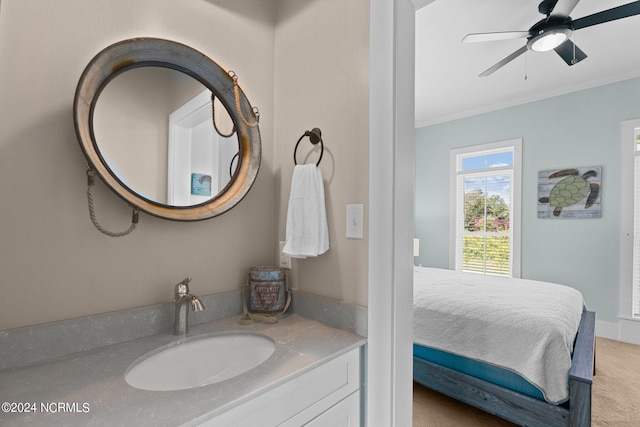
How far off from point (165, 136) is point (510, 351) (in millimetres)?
2089

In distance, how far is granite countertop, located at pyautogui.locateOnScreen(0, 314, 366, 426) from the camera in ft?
2.16

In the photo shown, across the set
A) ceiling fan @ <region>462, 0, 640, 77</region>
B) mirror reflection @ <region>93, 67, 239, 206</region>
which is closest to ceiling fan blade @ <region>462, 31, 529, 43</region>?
ceiling fan @ <region>462, 0, 640, 77</region>

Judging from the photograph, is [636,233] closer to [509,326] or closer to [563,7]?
[509,326]

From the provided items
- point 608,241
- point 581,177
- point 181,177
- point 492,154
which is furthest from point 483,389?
point 492,154

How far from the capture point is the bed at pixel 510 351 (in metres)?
1.59

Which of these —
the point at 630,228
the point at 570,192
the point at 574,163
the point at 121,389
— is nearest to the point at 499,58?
the point at 574,163

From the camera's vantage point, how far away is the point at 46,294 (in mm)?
918

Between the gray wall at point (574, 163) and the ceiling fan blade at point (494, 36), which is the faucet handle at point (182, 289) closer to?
the ceiling fan blade at point (494, 36)

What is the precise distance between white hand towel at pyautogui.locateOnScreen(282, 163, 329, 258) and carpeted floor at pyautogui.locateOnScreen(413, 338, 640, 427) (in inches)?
57.2

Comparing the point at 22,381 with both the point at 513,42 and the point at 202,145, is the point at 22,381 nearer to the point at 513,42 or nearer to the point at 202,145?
the point at 202,145

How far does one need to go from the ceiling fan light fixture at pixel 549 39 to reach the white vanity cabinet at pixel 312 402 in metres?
2.30

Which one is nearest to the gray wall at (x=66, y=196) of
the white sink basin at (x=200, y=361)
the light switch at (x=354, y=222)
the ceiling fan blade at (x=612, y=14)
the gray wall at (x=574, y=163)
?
the white sink basin at (x=200, y=361)

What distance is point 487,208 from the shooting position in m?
4.16

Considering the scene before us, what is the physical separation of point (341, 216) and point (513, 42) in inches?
98.6
